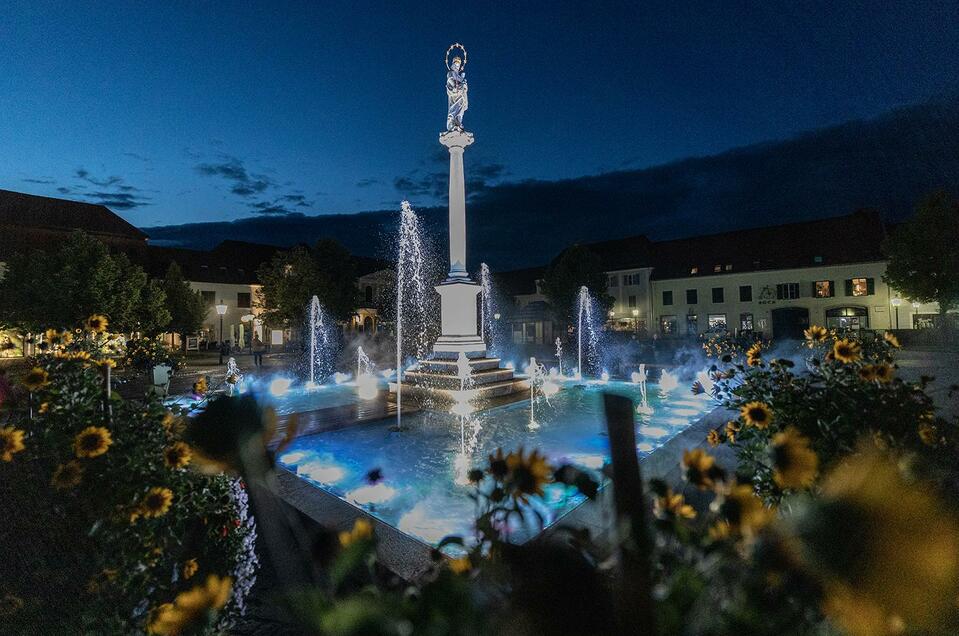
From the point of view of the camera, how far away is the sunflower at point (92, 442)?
2.19m

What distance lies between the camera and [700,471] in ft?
4.51

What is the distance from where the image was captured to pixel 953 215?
2877cm

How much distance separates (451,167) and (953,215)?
35009mm

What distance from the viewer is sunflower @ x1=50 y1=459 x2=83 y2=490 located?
2127 mm

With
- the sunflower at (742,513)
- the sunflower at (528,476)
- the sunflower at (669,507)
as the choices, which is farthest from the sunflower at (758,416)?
the sunflower at (528,476)

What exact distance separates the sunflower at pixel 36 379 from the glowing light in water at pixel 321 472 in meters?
4.80

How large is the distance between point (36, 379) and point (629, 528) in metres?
3.12

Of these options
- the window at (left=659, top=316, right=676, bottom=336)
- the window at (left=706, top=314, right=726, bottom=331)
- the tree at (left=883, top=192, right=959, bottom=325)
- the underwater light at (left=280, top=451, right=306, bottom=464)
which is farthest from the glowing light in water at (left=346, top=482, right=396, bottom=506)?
the window at (left=659, top=316, right=676, bottom=336)

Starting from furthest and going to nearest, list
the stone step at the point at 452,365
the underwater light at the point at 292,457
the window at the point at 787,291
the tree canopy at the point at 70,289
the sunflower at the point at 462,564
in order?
the window at the point at 787,291
the tree canopy at the point at 70,289
the stone step at the point at 452,365
the underwater light at the point at 292,457
the sunflower at the point at 462,564

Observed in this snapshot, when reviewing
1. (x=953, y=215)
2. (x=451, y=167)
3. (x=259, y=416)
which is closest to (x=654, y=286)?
(x=953, y=215)

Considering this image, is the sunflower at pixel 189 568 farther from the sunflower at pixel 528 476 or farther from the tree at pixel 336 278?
the tree at pixel 336 278

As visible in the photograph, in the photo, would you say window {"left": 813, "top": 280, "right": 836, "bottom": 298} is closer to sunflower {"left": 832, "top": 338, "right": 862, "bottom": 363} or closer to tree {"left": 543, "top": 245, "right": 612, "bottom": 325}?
tree {"left": 543, "top": 245, "right": 612, "bottom": 325}

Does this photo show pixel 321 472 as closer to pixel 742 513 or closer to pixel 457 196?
pixel 742 513

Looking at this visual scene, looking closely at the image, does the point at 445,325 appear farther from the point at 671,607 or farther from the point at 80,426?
the point at 671,607
